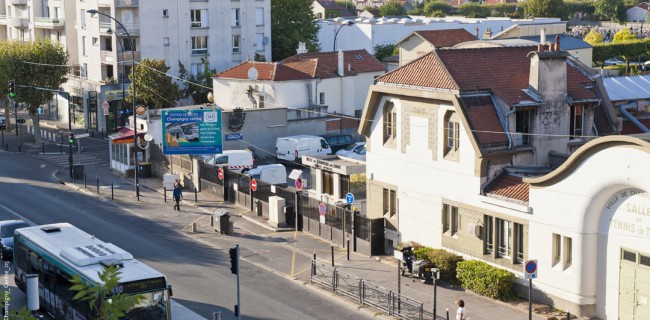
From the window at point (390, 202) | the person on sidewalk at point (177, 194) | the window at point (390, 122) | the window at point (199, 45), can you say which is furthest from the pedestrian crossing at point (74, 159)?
the window at point (390, 122)

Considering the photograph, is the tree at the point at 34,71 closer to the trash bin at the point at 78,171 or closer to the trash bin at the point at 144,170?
the trash bin at the point at 78,171

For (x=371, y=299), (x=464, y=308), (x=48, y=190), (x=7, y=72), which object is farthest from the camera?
(x=7, y=72)

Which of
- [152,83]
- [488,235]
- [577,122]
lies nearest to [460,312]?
[488,235]

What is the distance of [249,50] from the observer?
87.9 meters

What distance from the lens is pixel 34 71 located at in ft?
248

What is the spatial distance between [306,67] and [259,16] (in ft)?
63.8

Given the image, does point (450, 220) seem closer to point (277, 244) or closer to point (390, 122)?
point (390, 122)

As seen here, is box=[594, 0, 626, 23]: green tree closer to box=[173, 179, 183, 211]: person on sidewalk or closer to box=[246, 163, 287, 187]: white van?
box=[246, 163, 287, 187]: white van

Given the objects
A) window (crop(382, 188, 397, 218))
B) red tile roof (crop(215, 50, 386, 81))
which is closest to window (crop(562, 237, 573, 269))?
window (crop(382, 188, 397, 218))

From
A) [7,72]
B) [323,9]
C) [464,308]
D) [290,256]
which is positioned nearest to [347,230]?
[290,256]

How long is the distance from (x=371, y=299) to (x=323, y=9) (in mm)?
→ 156016

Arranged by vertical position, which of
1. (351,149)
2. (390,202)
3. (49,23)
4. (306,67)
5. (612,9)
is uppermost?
(612,9)

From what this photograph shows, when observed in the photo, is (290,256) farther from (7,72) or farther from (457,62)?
(7,72)

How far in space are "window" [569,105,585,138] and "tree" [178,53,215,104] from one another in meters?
44.9
